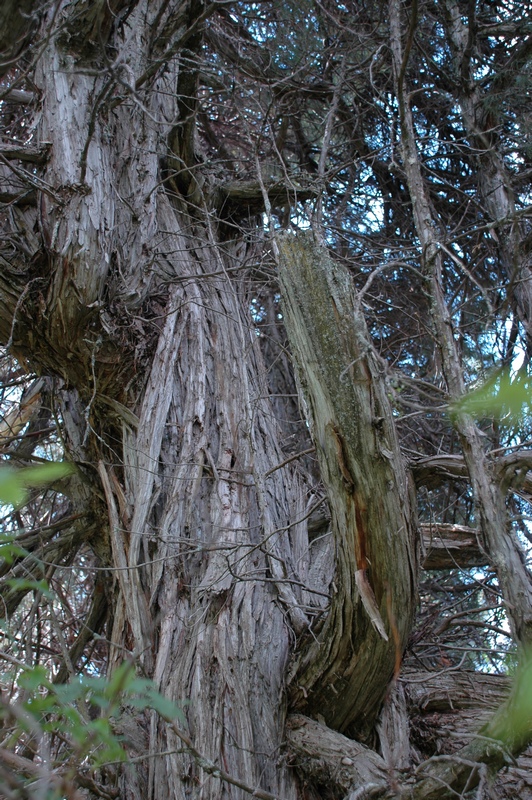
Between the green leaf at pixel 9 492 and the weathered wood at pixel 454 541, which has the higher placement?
the weathered wood at pixel 454 541

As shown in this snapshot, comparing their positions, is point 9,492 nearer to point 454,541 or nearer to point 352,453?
point 352,453

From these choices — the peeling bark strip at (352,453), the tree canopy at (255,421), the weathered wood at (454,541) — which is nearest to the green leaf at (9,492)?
the tree canopy at (255,421)

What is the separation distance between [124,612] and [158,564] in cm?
28

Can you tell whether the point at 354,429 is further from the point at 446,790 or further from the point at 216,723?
the point at 216,723

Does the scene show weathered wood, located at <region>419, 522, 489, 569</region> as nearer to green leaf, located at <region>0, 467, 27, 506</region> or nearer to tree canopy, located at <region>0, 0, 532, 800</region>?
tree canopy, located at <region>0, 0, 532, 800</region>

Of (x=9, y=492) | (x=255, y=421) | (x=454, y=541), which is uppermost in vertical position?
(x=255, y=421)

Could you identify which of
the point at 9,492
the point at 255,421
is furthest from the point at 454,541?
the point at 9,492

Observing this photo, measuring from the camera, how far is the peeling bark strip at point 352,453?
1.82 meters

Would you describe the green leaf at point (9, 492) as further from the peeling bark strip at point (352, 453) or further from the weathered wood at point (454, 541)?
the weathered wood at point (454, 541)

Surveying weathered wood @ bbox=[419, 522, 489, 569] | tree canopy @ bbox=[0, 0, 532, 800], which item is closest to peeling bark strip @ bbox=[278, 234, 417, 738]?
tree canopy @ bbox=[0, 0, 532, 800]

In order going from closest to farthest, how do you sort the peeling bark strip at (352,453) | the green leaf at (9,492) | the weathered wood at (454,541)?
the green leaf at (9,492) < the peeling bark strip at (352,453) < the weathered wood at (454,541)

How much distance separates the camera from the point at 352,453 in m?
1.84

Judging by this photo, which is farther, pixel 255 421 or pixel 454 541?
pixel 454 541

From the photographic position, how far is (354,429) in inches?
71.6
